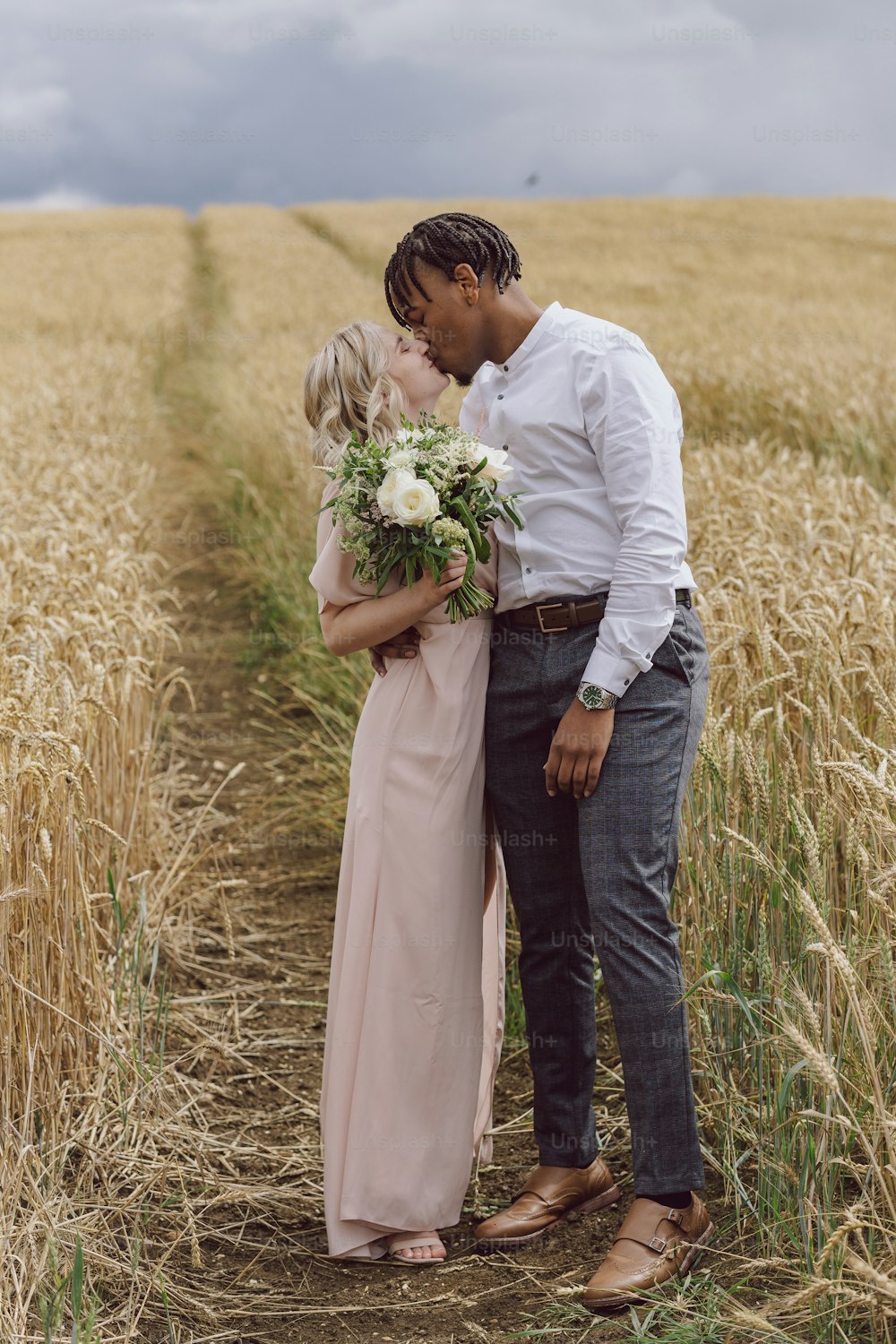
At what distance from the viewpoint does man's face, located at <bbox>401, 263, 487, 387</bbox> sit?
7.38 ft

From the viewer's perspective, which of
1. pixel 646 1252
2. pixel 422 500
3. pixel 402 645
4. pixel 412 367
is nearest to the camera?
pixel 422 500

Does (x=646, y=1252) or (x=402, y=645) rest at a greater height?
→ (x=402, y=645)

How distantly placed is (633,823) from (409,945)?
54 centimetres

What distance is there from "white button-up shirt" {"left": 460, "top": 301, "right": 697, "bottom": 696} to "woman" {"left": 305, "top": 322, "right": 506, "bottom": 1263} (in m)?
0.16

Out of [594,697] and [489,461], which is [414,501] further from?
[594,697]

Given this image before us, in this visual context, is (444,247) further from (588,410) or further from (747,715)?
(747,715)

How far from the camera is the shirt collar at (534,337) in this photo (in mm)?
2264

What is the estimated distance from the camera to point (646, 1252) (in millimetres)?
2215

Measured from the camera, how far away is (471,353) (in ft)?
7.50

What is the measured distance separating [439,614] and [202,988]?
1.77 metres

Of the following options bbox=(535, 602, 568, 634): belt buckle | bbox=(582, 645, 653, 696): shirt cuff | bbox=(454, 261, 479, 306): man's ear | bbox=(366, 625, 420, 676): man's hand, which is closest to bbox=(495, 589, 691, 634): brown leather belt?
bbox=(535, 602, 568, 634): belt buckle

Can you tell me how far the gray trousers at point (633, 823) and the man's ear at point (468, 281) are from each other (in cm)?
54

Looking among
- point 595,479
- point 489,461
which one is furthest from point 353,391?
point 595,479

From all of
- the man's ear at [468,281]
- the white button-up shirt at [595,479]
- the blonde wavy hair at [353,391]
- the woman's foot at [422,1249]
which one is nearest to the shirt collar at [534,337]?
the white button-up shirt at [595,479]
